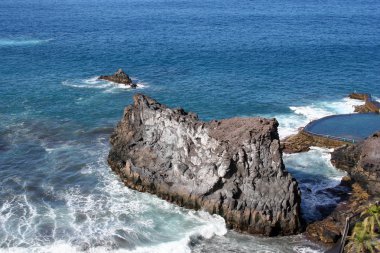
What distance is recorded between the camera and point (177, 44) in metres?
151

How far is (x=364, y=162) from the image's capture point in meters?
68.6

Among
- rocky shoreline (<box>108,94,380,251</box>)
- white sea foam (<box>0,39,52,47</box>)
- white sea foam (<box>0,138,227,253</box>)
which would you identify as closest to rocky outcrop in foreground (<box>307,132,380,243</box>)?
rocky shoreline (<box>108,94,380,251</box>)

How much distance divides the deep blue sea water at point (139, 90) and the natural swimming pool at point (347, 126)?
4301mm

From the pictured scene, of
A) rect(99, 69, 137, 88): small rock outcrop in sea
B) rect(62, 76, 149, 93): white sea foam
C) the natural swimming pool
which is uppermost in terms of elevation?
rect(99, 69, 137, 88): small rock outcrop in sea

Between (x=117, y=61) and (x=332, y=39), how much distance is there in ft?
234

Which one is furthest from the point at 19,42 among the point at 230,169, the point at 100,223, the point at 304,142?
the point at 230,169

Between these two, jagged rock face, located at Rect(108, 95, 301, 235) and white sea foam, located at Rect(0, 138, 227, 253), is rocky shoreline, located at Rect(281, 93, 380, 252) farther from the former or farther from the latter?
white sea foam, located at Rect(0, 138, 227, 253)

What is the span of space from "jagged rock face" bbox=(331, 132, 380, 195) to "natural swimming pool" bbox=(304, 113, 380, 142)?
8153 millimetres

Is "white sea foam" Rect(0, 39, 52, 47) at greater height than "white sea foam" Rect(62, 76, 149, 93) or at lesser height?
greater

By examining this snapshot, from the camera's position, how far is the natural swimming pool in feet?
268

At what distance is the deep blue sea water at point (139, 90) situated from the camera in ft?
187

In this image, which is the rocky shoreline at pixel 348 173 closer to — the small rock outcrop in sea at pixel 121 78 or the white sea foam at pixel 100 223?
the white sea foam at pixel 100 223

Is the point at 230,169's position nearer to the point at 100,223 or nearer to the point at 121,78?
the point at 100,223

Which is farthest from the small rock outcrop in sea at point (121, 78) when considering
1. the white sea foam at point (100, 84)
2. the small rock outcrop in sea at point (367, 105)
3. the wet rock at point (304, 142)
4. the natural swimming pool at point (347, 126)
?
the small rock outcrop in sea at point (367, 105)
